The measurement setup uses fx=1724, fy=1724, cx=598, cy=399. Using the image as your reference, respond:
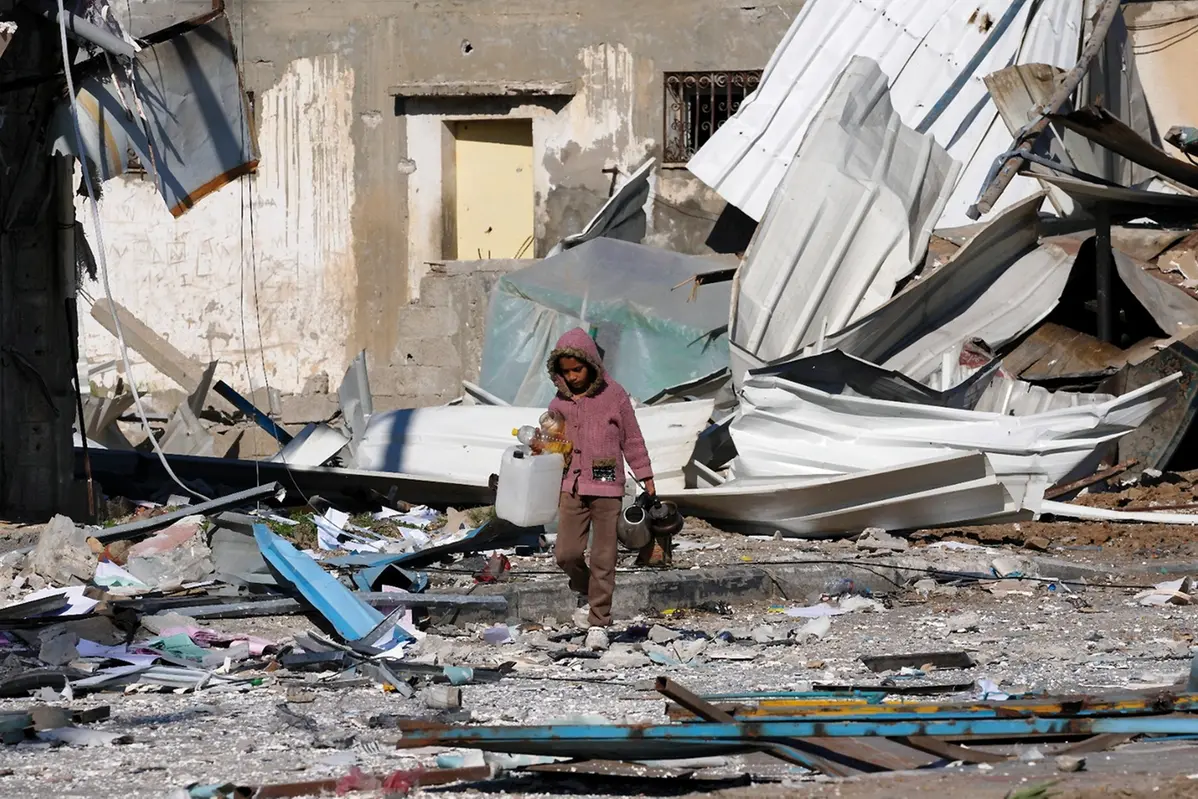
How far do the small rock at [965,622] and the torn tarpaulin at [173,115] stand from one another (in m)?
4.53

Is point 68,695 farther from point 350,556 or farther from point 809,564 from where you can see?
point 809,564

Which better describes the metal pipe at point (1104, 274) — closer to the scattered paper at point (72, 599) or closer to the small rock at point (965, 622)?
the small rock at point (965, 622)

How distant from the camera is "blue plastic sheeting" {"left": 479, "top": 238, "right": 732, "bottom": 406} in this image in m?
13.1

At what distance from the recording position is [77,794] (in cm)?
457

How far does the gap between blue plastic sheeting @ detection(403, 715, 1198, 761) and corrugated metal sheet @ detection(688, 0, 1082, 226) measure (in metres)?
10.6

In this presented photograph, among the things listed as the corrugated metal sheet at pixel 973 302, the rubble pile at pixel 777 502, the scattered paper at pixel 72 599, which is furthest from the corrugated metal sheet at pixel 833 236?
the scattered paper at pixel 72 599

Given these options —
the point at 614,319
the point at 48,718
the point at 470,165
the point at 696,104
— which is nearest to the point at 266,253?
the point at 470,165

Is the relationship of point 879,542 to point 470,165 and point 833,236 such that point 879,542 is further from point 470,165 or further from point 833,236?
point 470,165

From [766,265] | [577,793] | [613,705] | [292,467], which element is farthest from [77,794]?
[766,265]

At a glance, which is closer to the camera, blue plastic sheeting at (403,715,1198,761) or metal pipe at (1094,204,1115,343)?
blue plastic sheeting at (403,715,1198,761)

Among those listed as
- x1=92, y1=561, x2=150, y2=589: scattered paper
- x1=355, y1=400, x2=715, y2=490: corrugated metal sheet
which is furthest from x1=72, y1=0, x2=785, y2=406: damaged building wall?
x1=92, y1=561, x2=150, y2=589: scattered paper

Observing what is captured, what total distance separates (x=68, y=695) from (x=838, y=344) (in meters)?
7.03

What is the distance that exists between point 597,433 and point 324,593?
1373 millimetres

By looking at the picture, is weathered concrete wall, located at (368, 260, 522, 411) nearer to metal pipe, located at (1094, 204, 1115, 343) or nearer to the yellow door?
the yellow door
